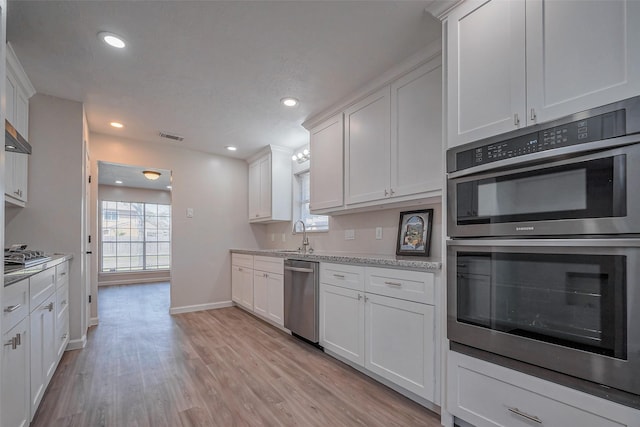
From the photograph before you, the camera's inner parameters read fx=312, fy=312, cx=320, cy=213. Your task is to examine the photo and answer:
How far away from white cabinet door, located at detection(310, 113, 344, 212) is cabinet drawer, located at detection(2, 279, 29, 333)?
7.46ft

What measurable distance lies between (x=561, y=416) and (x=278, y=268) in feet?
8.76

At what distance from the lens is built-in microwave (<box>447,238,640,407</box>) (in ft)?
3.67

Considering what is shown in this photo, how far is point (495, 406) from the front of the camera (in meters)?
1.48

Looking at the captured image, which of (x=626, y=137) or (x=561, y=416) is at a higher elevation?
(x=626, y=137)

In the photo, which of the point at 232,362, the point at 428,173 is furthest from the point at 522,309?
the point at 232,362

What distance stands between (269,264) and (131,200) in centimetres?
525

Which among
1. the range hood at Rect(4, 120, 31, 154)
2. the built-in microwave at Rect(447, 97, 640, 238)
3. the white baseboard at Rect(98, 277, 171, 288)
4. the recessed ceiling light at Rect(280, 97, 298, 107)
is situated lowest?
the white baseboard at Rect(98, 277, 171, 288)

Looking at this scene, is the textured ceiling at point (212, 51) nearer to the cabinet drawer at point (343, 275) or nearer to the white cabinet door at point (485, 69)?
the white cabinet door at point (485, 69)

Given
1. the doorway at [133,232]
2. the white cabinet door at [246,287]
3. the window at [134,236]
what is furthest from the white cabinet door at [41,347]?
the window at [134,236]

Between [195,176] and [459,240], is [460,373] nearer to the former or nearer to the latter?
[459,240]

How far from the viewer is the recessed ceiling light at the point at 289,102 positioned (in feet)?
9.73

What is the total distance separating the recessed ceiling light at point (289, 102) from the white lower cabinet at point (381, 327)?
62.6 inches

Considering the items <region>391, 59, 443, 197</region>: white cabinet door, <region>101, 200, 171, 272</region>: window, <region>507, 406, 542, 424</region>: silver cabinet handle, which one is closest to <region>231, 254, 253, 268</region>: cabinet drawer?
<region>391, 59, 443, 197</region>: white cabinet door

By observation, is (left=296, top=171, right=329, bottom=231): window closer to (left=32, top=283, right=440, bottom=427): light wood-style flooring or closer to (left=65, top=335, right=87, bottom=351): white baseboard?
(left=32, top=283, right=440, bottom=427): light wood-style flooring
